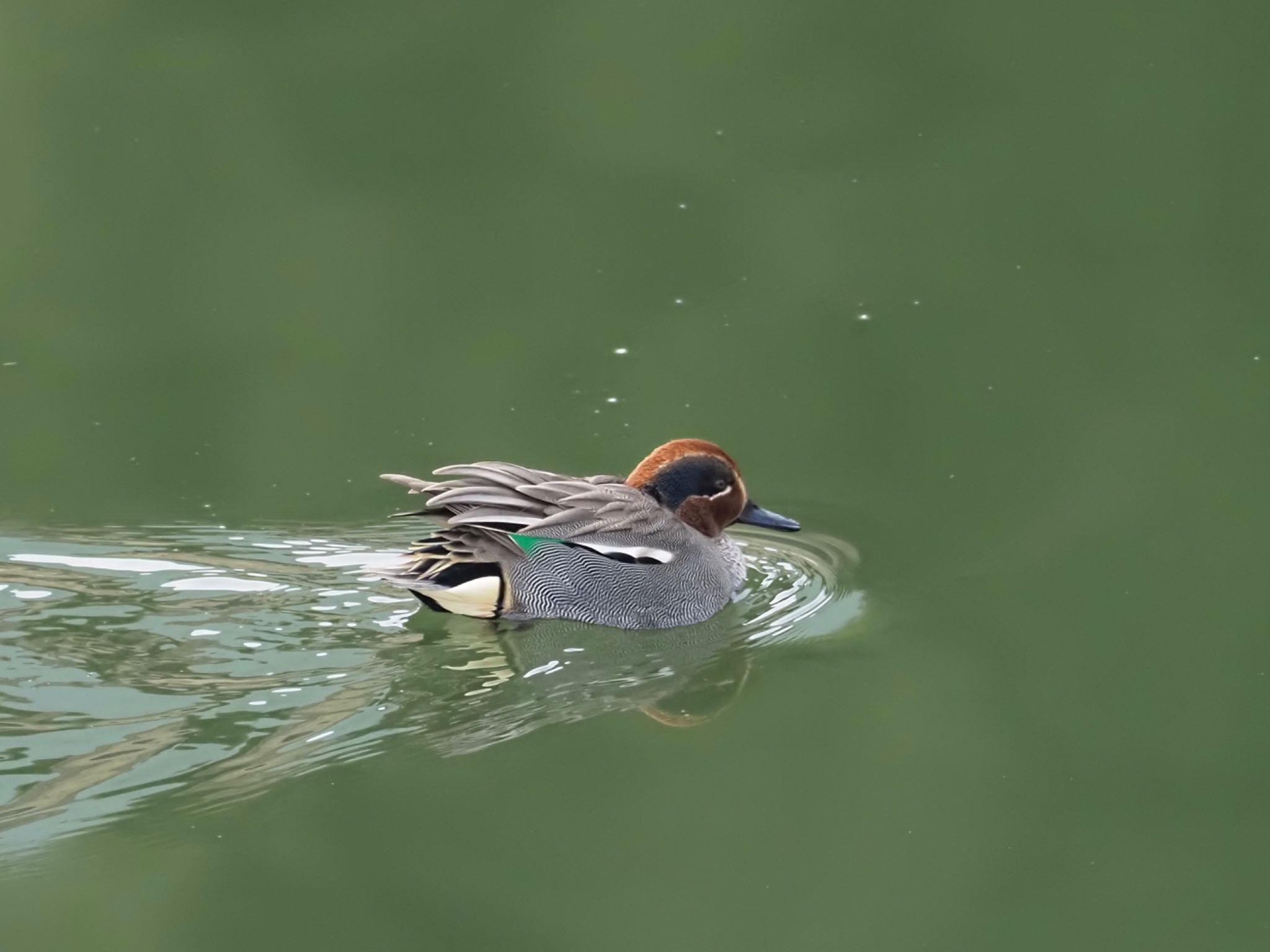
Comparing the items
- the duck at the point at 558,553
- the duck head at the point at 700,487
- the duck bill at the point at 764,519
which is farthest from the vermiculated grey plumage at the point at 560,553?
the duck bill at the point at 764,519

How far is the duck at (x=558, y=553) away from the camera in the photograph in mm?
7230

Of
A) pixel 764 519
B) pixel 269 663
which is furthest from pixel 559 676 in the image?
pixel 764 519

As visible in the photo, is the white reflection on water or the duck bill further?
the duck bill

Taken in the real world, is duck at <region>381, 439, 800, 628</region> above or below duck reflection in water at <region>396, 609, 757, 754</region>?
above

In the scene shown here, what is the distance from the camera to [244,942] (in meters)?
5.03

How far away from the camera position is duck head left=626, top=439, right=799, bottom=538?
7660 millimetres

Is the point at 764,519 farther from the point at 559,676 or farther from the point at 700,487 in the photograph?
the point at 559,676

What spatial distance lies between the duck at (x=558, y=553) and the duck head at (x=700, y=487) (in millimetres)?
17

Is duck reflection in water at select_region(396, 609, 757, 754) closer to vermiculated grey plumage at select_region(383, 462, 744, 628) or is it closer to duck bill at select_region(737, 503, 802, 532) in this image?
vermiculated grey plumage at select_region(383, 462, 744, 628)

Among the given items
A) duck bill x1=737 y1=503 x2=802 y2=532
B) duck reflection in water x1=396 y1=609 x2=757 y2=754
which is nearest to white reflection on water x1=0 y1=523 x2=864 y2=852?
duck reflection in water x1=396 y1=609 x2=757 y2=754

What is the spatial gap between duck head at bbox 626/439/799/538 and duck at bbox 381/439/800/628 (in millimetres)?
17

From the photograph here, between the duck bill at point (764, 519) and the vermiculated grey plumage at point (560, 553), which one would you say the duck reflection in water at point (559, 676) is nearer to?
the vermiculated grey plumage at point (560, 553)

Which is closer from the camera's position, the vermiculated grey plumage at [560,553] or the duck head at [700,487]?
the vermiculated grey plumage at [560,553]

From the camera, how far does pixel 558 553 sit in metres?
7.34
